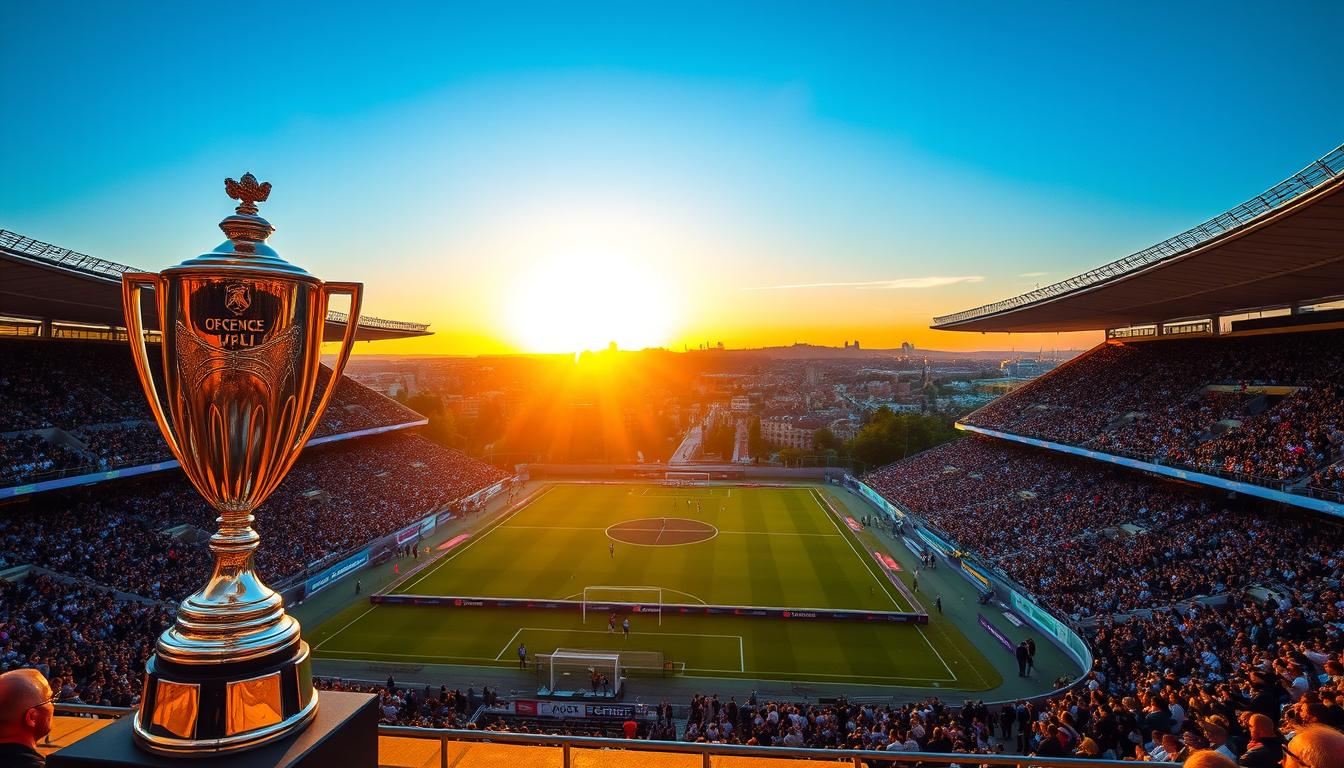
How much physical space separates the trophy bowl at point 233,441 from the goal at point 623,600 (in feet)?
72.5

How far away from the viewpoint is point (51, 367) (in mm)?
28109

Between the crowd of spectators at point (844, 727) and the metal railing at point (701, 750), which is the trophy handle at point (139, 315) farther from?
Answer: the crowd of spectators at point (844, 727)

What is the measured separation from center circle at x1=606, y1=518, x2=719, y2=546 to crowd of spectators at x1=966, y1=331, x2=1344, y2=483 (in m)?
16.6

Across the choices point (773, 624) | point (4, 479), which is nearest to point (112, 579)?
point (4, 479)

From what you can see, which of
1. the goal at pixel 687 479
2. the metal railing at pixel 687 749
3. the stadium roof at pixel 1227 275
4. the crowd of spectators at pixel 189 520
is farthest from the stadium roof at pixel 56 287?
the goal at pixel 687 479

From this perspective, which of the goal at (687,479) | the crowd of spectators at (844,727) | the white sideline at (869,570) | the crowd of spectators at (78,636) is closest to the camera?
the crowd of spectators at (844,727)

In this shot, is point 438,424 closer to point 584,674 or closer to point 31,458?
point 31,458

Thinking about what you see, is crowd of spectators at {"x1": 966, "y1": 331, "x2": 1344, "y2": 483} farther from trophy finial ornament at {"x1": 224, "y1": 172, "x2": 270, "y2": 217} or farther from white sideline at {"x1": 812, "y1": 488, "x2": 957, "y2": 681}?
trophy finial ornament at {"x1": 224, "y1": 172, "x2": 270, "y2": 217}

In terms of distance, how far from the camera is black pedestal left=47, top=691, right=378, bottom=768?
239 cm

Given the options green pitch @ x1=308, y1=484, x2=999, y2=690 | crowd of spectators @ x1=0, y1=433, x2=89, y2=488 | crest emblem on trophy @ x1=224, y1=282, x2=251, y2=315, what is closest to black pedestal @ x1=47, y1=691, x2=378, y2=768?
crest emblem on trophy @ x1=224, y1=282, x2=251, y2=315

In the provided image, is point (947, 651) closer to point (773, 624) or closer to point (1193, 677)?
point (773, 624)

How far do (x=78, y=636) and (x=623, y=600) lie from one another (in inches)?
598

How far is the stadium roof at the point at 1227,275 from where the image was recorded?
1489 cm

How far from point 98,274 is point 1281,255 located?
31.8 meters
